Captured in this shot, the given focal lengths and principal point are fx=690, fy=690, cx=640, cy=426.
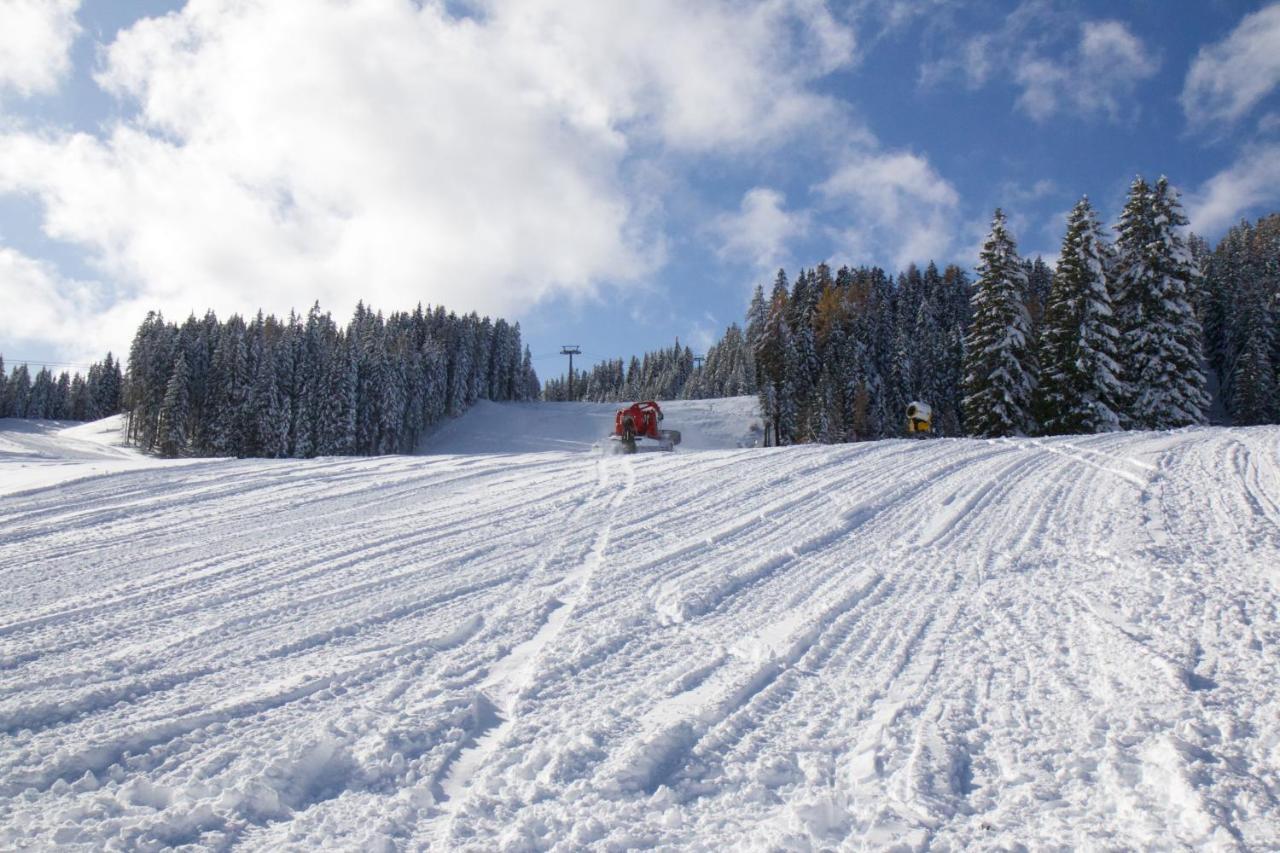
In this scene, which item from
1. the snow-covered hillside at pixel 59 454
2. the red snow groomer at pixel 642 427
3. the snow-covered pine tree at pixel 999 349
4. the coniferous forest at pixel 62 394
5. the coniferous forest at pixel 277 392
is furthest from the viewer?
the coniferous forest at pixel 62 394

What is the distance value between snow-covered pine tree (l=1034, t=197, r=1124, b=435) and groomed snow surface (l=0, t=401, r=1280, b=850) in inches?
707

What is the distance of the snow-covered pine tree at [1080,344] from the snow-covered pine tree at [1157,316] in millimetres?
691

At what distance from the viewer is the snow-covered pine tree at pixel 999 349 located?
84.5 ft

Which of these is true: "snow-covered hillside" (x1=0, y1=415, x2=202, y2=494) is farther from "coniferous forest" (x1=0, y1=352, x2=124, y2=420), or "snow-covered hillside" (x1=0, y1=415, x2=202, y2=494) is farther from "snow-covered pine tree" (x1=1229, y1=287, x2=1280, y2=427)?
"snow-covered pine tree" (x1=1229, y1=287, x2=1280, y2=427)

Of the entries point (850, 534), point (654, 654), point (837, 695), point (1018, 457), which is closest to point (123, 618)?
point (654, 654)

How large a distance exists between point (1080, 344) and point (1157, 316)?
3.35 meters

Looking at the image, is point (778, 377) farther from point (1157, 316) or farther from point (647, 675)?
point (647, 675)

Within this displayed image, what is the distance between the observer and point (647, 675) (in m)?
4.23

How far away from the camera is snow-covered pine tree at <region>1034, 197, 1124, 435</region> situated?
2456 centimetres

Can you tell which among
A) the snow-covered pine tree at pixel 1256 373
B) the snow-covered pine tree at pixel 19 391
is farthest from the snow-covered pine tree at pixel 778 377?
the snow-covered pine tree at pixel 19 391

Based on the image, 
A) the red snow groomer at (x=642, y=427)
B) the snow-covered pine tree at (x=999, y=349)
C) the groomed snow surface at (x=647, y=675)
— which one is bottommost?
the groomed snow surface at (x=647, y=675)

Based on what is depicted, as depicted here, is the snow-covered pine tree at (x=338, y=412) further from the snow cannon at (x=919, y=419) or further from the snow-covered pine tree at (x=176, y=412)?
the snow cannon at (x=919, y=419)

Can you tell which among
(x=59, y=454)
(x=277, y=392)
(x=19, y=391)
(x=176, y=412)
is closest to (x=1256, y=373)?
(x=277, y=392)

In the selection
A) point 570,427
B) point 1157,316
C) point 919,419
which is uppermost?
point 1157,316
